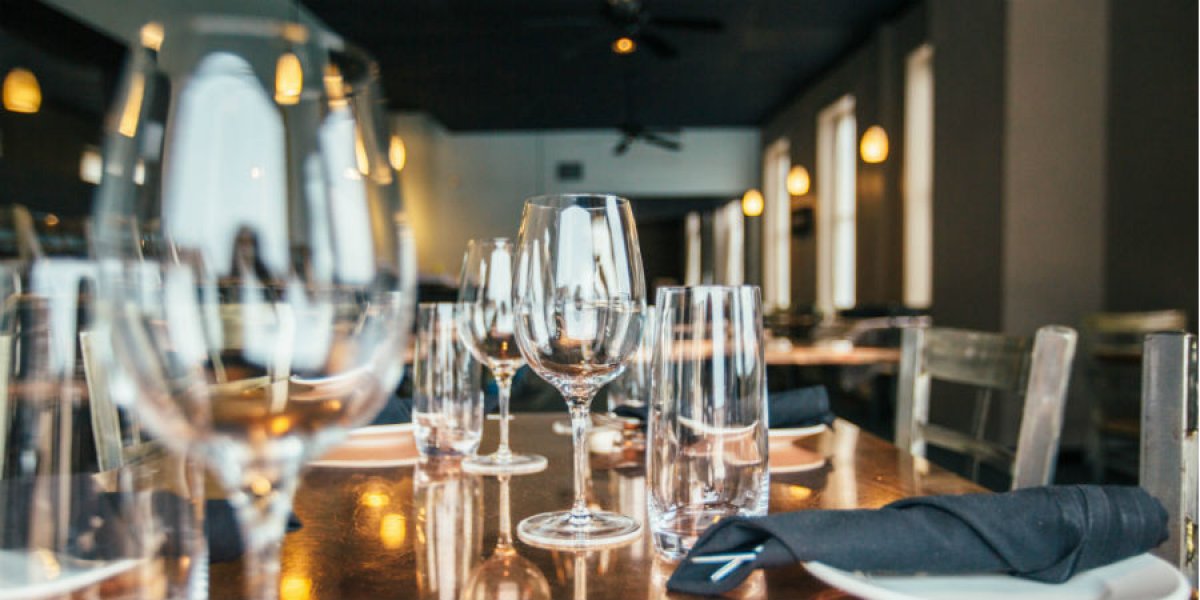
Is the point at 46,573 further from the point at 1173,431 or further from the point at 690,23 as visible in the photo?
the point at 690,23

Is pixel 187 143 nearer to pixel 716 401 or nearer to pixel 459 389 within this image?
pixel 716 401

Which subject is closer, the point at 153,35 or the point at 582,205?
the point at 153,35

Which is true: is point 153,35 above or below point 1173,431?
above

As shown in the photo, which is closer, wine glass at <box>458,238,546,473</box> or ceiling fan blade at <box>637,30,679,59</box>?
wine glass at <box>458,238,546,473</box>

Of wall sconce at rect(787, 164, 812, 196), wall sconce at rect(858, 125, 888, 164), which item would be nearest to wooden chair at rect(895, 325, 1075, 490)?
wall sconce at rect(858, 125, 888, 164)

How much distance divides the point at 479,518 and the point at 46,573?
311mm

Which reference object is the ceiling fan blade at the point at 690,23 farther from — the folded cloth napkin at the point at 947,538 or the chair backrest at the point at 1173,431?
the folded cloth napkin at the point at 947,538

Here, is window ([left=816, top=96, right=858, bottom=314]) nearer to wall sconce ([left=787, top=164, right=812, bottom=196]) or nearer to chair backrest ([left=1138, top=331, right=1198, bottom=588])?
wall sconce ([left=787, top=164, right=812, bottom=196])

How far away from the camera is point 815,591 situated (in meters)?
0.55

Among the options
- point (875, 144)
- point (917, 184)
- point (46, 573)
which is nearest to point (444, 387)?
point (46, 573)

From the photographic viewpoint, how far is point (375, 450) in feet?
3.57

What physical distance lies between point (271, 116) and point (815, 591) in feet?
1.37

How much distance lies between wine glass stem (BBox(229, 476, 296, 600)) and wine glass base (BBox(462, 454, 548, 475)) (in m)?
0.65

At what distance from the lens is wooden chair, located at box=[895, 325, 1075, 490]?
1226mm
